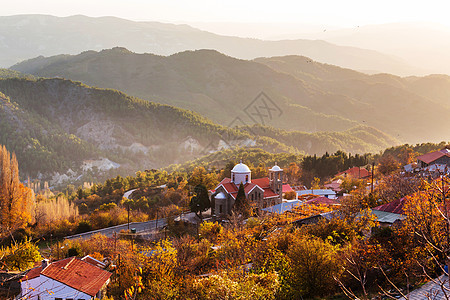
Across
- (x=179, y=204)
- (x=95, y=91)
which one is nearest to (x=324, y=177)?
(x=179, y=204)

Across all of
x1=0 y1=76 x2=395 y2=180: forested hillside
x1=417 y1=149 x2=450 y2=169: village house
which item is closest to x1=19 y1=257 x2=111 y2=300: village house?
x1=417 y1=149 x2=450 y2=169: village house

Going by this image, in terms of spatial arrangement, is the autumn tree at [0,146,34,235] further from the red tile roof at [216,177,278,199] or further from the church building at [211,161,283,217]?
the red tile roof at [216,177,278,199]

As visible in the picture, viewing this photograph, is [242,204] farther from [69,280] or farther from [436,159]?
[436,159]

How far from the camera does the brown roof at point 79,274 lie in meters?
23.3

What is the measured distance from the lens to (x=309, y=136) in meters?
150

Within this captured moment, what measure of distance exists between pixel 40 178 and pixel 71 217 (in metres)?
73.6

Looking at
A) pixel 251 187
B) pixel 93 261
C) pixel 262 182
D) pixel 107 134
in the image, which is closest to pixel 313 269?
pixel 93 261

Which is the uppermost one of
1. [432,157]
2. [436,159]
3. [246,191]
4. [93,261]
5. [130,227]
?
[436,159]

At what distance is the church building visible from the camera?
42.9m

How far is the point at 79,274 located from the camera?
24234mm

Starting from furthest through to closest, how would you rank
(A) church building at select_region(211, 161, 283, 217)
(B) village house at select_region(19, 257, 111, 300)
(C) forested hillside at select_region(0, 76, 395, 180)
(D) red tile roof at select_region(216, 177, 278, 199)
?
1. (C) forested hillside at select_region(0, 76, 395, 180)
2. (D) red tile roof at select_region(216, 177, 278, 199)
3. (A) church building at select_region(211, 161, 283, 217)
4. (B) village house at select_region(19, 257, 111, 300)

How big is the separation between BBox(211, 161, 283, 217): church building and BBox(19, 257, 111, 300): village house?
18638 mm

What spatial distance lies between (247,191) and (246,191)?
137 mm

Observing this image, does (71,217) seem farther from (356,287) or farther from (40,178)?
(40,178)
